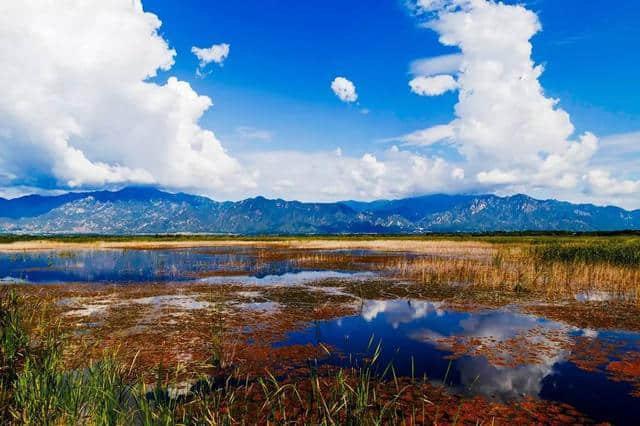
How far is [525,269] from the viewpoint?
38312mm

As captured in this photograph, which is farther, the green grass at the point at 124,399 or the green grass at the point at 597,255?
the green grass at the point at 597,255

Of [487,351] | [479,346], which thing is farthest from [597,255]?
[487,351]

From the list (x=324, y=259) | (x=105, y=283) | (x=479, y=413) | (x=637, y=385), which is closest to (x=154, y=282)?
(x=105, y=283)

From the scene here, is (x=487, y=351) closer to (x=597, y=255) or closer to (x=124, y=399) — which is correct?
(x=124, y=399)

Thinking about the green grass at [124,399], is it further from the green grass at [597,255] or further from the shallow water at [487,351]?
the green grass at [597,255]

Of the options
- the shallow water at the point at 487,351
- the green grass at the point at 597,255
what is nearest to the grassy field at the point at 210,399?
the shallow water at the point at 487,351

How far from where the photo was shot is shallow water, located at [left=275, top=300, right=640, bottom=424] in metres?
12.5

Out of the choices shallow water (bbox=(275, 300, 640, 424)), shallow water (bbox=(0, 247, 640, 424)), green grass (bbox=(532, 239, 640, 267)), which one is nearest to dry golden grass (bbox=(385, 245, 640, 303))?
green grass (bbox=(532, 239, 640, 267))

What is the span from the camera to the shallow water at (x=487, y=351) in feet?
40.9

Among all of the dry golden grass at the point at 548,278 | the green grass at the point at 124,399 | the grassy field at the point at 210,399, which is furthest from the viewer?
the dry golden grass at the point at 548,278

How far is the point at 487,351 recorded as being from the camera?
16.7m

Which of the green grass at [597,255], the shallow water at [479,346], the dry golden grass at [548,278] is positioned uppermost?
the green grass at [597,255]

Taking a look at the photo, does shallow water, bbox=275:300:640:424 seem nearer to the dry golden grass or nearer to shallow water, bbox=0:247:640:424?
shallow water, bbox=0:247:640:424

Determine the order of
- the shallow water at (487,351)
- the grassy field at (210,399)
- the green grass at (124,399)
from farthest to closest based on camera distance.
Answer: the shallow water at (487,351)
the grassy field at (210,399)
the green grass at (124,399)
